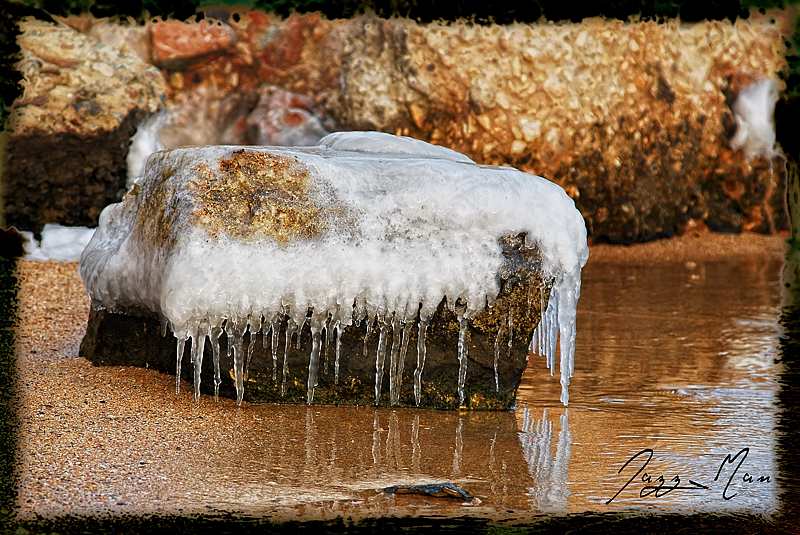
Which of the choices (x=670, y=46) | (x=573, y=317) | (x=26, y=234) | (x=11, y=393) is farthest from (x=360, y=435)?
(x=670, y=46)

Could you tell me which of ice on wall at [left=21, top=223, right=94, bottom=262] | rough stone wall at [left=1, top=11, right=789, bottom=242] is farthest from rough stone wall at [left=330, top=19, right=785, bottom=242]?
ice on wall at [left=21, top=223, right=94, bottom=262]

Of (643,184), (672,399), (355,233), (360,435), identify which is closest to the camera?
(360,435)

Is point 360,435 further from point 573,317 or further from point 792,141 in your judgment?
point 792,141

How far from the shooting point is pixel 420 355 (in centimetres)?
516

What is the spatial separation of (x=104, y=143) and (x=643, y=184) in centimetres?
457

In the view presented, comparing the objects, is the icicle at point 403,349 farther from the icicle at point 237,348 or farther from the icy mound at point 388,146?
the icy mound at point 388,146

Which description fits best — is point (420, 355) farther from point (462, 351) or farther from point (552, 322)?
point (552, 322)

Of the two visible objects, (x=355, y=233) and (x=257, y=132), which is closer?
(x=355, y=233)

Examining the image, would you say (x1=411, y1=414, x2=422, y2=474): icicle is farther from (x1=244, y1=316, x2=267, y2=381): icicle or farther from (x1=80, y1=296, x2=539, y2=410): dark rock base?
(x1=244, y1=316, x2=267, y2=381): icicle

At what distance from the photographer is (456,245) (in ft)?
16.8

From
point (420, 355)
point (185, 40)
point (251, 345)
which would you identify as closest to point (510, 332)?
point (420, 355)

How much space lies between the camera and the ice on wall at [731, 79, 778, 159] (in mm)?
11463

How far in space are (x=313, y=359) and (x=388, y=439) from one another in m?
0.55
